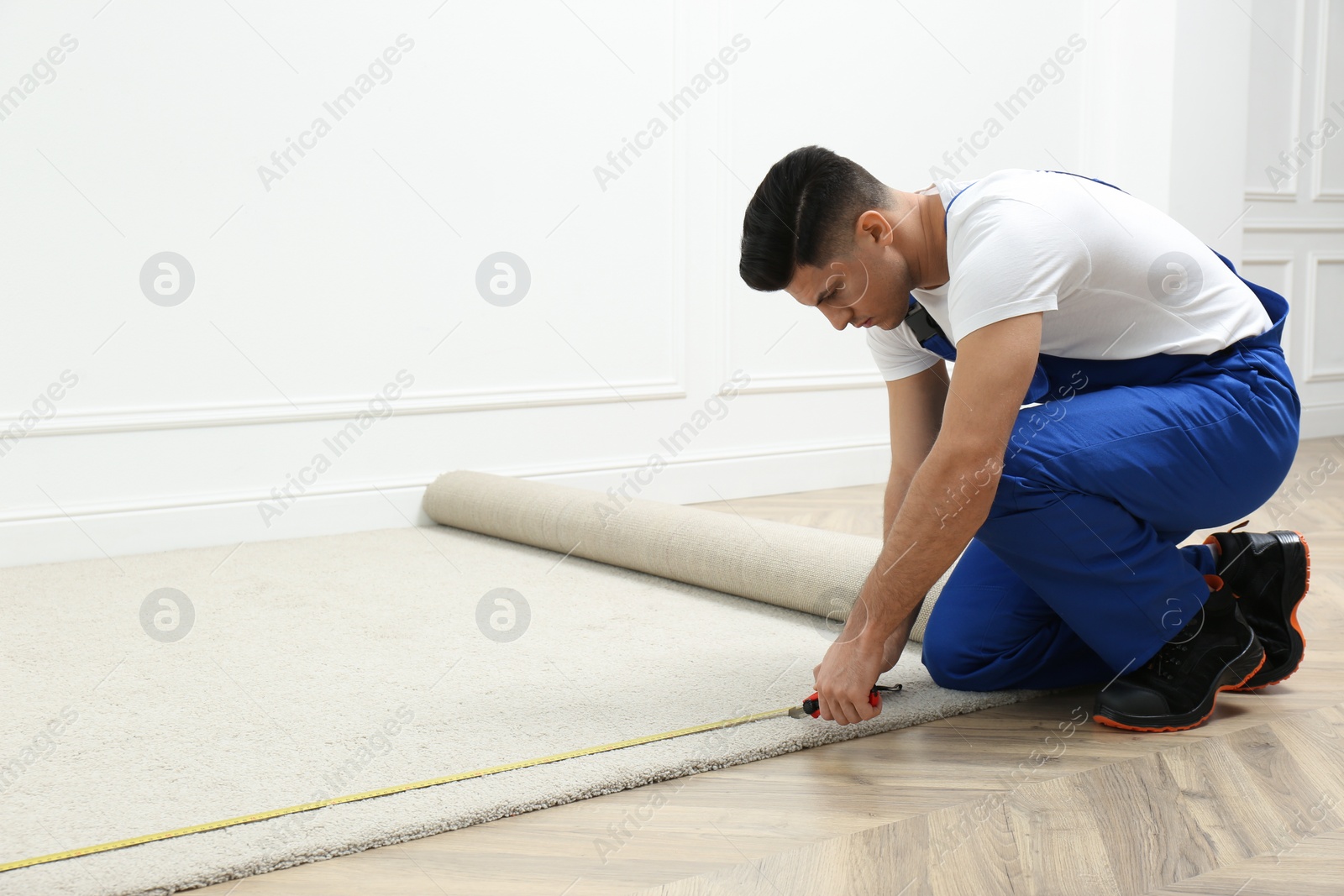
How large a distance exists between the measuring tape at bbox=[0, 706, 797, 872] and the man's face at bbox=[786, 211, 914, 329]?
515mm

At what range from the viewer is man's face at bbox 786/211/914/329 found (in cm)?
132

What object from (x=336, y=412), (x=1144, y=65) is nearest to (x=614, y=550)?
(x=336, y=412)

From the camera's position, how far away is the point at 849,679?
129 centimetres

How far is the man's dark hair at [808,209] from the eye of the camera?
1.30 meters

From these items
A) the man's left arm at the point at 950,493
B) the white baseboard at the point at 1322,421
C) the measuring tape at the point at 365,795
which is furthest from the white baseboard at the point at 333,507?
the white baseboard at the point at 1322,421

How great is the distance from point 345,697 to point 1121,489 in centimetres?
105

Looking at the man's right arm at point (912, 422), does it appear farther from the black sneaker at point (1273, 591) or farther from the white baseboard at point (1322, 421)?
the white baseboard at point (1322, 421)

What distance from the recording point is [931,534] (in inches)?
48.3

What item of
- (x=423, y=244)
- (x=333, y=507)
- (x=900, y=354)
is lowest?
(x=333, y=507)

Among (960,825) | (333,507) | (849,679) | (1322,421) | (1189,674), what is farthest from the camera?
(1322,421)

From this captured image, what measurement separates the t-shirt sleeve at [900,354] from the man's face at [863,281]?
13cm

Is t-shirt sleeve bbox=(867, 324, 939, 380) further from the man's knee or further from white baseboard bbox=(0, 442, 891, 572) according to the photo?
white baseboard bbox=(0, 442, 891, 572)

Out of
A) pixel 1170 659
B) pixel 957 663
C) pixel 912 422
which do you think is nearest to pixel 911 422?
pixel 912 422

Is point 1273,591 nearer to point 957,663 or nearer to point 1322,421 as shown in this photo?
point 957,663
